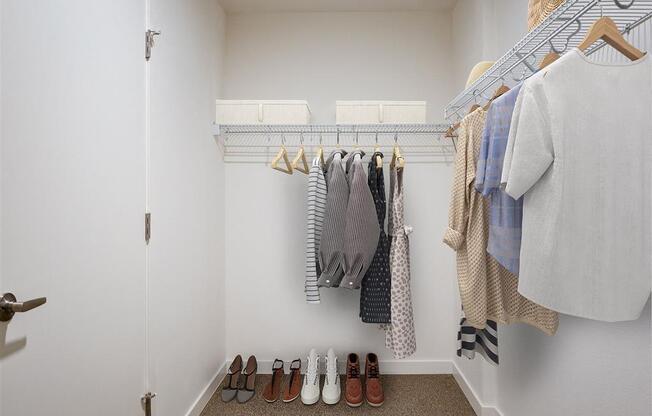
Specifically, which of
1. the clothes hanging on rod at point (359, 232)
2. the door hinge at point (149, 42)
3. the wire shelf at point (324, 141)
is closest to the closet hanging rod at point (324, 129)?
the wire shelf at point (324, 141)

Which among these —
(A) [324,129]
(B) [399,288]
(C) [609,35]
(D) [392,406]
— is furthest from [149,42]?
(D) [392,406]

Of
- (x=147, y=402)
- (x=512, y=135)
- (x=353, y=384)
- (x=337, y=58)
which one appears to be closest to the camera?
(x=512, y=135)

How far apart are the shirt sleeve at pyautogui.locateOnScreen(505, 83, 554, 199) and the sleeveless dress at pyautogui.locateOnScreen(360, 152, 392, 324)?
A: 3.35ft

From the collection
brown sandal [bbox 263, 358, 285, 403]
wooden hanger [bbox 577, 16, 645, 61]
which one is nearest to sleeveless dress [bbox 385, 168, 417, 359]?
brown sandal [bbox 263, 358, 285, 403]

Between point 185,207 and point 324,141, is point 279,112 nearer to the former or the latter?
point 324,141

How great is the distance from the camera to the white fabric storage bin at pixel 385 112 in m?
1.94

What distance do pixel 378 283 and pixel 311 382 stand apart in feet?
2.49

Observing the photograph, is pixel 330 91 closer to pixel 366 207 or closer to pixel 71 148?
pixel 366 207

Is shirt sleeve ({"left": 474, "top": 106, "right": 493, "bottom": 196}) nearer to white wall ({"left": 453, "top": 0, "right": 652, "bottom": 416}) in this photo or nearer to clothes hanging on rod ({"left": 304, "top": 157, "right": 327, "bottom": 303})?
white wall ({"left": 453, "top": 0, "right": 652, "bottom": 416})

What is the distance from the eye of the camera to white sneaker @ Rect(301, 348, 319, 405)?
1882mm

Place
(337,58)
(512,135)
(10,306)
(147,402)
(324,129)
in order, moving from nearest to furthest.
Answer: (10,306)
(512,135)
(147,402)
(324,129)
(337,58)

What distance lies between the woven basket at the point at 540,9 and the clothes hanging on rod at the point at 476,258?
1.07 ft

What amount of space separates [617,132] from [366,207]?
1.08 m

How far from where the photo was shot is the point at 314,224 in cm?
186
